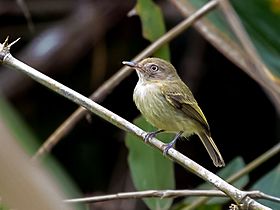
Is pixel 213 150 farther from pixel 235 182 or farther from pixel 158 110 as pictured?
pixel 158 110

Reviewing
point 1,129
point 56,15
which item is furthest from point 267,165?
point 1,129

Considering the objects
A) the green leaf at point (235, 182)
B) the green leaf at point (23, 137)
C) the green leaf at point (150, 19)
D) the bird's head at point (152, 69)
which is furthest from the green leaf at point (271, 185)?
the green leaf at point (23, 137)

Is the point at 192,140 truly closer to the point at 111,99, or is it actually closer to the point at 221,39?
the point at 111,99

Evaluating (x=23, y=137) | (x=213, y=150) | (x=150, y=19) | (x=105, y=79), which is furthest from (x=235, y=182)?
(x=23, y=137)

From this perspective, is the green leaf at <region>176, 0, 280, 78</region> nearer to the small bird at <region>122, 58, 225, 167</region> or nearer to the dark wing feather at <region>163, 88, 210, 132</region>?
the small bird at <region>122, 58, 225, 167</region>

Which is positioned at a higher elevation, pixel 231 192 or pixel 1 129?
pixel 1 129

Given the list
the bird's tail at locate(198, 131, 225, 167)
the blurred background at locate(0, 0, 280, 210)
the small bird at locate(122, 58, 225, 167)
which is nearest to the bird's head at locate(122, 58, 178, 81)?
the small bird at locate(122, 58, 225, 167)
